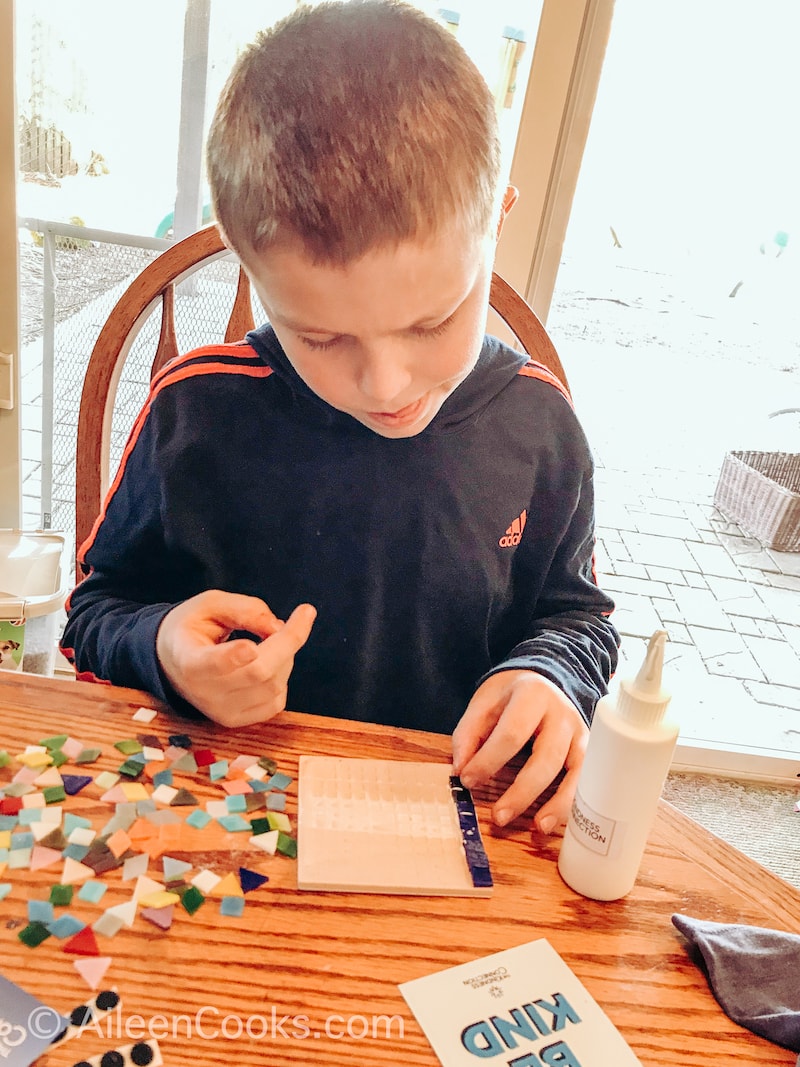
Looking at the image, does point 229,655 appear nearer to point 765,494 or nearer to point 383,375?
point 383,375

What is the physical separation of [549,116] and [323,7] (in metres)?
0.85

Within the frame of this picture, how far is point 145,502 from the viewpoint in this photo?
902mm


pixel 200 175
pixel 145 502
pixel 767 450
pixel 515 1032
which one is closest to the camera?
pixel 515 1032

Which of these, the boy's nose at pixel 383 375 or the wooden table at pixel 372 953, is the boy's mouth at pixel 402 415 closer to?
the boy's nose at pixel 383 375

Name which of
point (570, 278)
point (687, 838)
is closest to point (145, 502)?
point (687, 838)

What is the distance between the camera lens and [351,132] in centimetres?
60

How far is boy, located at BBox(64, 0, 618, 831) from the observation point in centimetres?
61

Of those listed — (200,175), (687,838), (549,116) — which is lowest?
(687,838)

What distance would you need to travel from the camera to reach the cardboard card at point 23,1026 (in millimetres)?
443

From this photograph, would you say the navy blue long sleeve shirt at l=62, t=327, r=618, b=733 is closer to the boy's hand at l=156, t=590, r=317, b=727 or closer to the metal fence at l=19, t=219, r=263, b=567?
the boy's hand at l=156, t=590, r=317, b=727

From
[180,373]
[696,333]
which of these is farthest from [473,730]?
[696,333]

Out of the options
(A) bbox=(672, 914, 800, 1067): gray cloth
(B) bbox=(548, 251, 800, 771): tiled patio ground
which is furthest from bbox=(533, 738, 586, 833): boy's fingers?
(B) bbox=(548, 251, 800, 771): tiled patio ground

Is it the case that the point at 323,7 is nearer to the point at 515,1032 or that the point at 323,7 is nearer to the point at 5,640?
the point at 515,1032

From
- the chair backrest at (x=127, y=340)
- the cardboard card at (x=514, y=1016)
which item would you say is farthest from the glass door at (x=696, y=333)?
the cardboard card at (x=514, y=1016)
